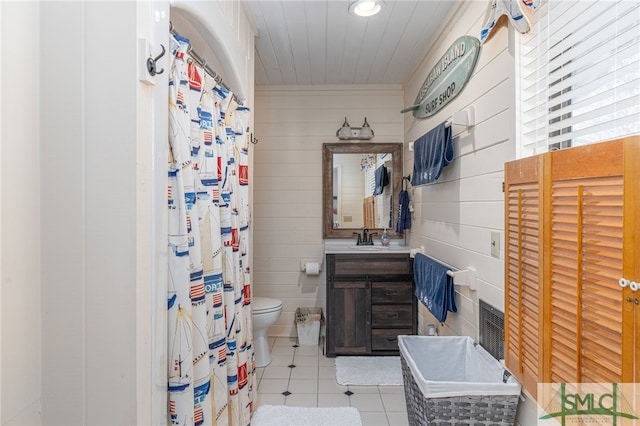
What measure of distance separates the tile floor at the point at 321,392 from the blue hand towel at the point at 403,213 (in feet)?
4.59

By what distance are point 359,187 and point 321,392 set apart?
6.49 feet

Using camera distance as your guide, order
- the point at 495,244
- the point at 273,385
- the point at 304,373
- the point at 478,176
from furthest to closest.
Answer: the point at 304,373
the point at 273,385
the point at 478,176
the point at 495,244

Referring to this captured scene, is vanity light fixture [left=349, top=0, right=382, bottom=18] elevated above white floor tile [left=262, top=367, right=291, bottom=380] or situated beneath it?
elevated above

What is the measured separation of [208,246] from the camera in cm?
157

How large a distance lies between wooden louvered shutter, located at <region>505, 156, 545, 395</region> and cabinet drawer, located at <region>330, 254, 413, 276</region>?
171cm

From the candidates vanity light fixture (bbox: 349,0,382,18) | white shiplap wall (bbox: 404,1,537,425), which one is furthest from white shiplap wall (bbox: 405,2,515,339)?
vanity light fixture (bbox: 349,0,382,18)

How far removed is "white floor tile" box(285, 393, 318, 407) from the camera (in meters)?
2.36

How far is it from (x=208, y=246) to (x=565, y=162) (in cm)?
137

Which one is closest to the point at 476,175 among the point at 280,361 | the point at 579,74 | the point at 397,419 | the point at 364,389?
the point at 579,74

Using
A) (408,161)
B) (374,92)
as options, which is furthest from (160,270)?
(374,92)

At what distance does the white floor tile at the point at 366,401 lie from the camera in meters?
2.33

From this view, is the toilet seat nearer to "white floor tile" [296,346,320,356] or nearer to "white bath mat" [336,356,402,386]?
"white floor tile" [296,346,320,356]

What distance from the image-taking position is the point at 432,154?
2.41 m

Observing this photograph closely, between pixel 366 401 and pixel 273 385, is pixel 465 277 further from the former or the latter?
pixel 273 385
